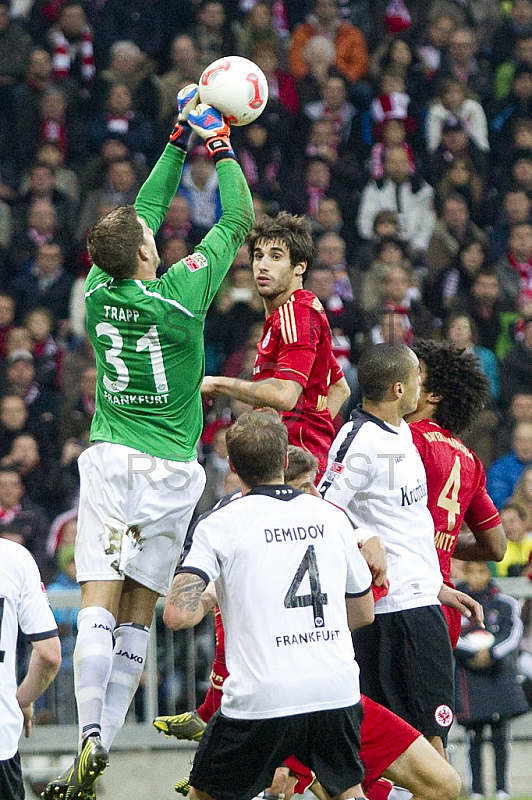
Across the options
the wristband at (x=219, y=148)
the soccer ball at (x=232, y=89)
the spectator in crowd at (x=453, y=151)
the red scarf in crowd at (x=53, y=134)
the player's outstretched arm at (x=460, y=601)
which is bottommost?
the player's outstretched arm at (x=460, y=601)

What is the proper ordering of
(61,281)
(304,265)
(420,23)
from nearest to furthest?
1. (304,265)
2. (61,281)
3. (420,23)

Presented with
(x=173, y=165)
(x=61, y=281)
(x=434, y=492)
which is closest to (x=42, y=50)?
(x=61, y=281)

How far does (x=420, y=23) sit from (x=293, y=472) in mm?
10570

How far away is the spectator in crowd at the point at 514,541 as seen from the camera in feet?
34.0

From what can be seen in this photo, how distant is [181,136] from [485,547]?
273 centimetres

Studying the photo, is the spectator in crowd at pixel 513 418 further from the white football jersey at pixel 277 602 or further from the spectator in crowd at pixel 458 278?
the white football jersey at pixel 277 602

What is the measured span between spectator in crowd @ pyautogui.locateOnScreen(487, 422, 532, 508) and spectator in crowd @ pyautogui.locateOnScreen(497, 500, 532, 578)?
872mm

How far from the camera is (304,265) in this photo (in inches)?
279

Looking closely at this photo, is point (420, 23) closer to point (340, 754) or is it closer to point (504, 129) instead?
point (504, 129)

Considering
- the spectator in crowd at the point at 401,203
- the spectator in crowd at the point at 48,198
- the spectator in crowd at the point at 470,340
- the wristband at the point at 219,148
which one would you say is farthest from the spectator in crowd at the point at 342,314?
the wristband at the point at 219,148

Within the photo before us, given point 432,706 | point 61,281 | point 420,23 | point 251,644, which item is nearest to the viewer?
point 251,644

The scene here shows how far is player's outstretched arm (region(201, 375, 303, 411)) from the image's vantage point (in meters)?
6.64

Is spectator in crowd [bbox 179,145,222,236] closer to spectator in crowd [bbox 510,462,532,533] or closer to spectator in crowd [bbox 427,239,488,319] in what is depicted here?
spectator in crowd [bbox 427,239,488,319]

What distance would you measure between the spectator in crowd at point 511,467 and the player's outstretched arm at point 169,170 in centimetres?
553
